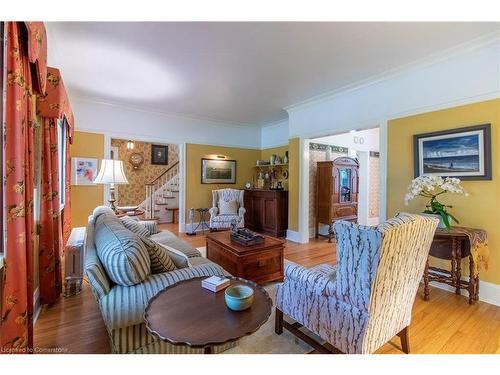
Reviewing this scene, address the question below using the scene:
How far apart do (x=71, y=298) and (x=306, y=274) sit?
247cm

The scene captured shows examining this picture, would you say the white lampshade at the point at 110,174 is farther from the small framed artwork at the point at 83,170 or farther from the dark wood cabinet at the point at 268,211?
the dark wood cabinet at the point at 268,211

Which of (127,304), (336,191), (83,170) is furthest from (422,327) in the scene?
(83,170)

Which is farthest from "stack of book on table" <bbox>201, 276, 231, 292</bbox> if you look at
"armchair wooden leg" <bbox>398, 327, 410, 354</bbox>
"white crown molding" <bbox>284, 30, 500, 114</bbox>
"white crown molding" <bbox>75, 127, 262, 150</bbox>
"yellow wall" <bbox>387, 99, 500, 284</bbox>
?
"white crown molding" <bbox>75, 127, 262, 150</bbox>

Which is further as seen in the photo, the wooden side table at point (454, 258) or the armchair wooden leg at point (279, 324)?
the wooden side table at point (454, 258)

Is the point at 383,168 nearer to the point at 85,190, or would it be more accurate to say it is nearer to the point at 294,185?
the point at 294,185

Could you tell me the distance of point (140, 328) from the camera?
1.51 metres

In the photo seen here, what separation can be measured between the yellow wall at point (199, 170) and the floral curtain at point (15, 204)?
4.29 metres

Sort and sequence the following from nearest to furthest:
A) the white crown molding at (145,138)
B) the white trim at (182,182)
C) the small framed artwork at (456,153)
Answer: the small framed artwork at (456,153), the white crown molding at (145,138), the white trim at (182,182)

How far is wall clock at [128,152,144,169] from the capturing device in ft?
25.0

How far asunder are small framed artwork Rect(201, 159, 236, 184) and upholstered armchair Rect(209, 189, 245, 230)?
1.59ft

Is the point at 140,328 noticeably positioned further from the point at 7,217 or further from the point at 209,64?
the point at 209,64

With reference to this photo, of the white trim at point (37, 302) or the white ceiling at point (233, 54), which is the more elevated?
the white ceiling at point (233, 54)

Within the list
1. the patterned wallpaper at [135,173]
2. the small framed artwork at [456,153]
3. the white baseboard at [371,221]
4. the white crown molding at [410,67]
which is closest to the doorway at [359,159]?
the white baseboard at [371,221]

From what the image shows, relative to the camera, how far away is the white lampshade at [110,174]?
3.51 m
